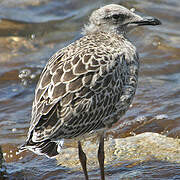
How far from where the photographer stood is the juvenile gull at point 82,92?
17.4 feet

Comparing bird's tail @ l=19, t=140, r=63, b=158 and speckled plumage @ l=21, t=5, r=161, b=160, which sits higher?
speckled plumage @ l=21, t=5, r=161, b=160

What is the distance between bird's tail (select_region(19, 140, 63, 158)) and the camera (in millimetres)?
5168

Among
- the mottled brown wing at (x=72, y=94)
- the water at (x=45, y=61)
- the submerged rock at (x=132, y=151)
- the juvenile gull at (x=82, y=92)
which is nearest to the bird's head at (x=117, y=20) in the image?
the juvenile gull at (x=82, y=92)

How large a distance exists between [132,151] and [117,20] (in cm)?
181

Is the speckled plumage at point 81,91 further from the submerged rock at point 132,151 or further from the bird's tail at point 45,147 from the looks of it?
the submerged rock at point 132,151

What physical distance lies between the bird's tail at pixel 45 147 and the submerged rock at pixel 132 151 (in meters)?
1.41

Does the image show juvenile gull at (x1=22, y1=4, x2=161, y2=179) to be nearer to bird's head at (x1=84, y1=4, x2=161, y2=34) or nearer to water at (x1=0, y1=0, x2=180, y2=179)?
bird's head at (x1=84, y1=4, x2=161, y2=34)

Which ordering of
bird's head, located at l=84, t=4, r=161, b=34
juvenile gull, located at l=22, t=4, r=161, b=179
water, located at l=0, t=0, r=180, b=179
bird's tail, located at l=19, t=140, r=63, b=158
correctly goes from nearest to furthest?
bird's tail, located at l=19, t=140, r=63, b=158 → juvenile gull, located at l=22, t=4, r=161, b=179 → bird's head, located at l=84, t=4, r=161, b=34 → water, located at l=0, t=0, r=180, b=179

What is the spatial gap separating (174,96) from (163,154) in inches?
87.8

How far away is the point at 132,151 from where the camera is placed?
6.81 meters

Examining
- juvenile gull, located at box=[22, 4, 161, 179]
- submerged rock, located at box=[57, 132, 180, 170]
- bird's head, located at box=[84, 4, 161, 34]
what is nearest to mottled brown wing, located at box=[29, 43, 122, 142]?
juvenile gull, located at box=[22, 4, 161, 179]

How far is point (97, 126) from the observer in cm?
570

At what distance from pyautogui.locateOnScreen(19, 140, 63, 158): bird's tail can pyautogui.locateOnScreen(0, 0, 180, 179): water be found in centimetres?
120

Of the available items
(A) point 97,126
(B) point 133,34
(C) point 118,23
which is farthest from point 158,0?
(A) point 97,126
